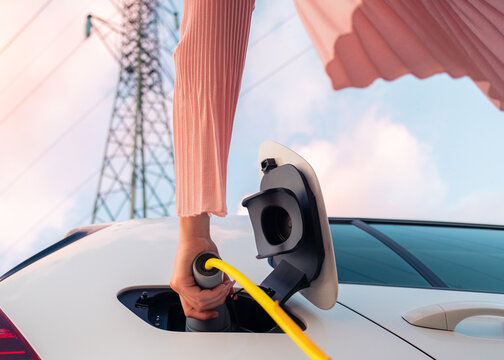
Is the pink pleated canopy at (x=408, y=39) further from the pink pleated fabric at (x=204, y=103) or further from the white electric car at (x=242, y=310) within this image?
the pink pleated fabric at (x=204, y=103)

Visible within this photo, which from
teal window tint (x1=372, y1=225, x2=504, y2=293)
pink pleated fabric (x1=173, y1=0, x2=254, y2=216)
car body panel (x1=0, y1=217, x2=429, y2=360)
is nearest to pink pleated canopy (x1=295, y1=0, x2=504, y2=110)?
teal window tint (x1=372, y1=225, x2=504, y2=293)

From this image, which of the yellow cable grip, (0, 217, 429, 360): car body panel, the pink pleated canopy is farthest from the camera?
the pink pleated canopy

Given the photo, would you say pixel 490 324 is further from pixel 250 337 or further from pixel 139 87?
pixel 139 87

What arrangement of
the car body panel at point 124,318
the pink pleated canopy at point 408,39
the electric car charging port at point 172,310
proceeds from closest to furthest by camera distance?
the car body panel at point 124,318 < the electric car charging port at point 172,310 < the pink pleated canopy at point 408,39

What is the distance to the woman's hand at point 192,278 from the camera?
Answer: 712 millimetres

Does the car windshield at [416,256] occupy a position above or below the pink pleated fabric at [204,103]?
below

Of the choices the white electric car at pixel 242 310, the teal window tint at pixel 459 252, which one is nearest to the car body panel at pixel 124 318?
the white electric car at pixel 242 310

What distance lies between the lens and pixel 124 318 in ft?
2.29

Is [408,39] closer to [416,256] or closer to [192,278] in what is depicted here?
[416,256]

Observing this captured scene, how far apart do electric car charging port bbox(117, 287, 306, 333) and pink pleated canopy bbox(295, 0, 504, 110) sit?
3.28ft

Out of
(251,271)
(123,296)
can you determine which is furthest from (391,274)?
(123,296)

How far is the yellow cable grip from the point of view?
0.50 m

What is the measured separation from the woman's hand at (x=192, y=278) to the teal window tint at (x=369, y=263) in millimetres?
364

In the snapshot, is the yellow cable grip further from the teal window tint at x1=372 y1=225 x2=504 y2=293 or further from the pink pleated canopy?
the pink pleated canopy
